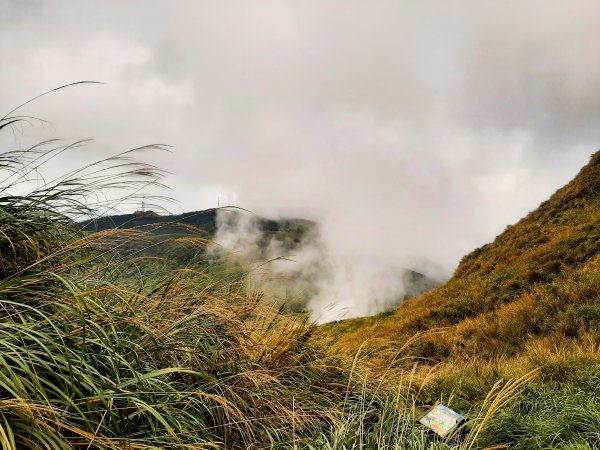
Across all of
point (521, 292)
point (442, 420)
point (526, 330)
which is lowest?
point (442, 420)

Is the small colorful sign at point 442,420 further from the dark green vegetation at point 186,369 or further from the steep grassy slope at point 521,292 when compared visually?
the steep grassy slope at point 521,292

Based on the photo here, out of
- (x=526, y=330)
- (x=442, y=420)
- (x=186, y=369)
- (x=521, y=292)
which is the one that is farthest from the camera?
(x=521, y=292)

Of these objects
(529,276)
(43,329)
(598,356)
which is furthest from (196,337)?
(529,276)

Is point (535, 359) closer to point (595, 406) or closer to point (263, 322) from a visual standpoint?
point (595, 406)

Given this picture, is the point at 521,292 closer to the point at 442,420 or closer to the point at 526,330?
the point at 526,330

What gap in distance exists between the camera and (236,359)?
3225mm

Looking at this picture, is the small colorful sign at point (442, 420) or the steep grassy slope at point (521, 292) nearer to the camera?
the small colorful sign at point (442, 420)

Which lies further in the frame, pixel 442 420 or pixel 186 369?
pixel 442 420

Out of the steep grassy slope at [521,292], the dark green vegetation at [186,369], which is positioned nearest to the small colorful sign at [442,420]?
the dark green vegetation at [186,369]

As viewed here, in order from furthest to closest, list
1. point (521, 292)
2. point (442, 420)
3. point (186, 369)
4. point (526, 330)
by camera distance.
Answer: point (521, 292) → point (526, 330) → point (442, 420) → point (186, 369)

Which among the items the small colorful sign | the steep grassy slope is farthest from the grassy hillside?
the small colorful sign

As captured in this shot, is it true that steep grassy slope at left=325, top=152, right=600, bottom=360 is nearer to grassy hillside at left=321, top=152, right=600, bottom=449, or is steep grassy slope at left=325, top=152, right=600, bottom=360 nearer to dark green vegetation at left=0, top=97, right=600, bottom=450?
grassy hillside at left=321, top=152, right=600, bottom=449

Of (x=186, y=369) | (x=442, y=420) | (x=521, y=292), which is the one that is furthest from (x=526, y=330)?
(x=186, y=369)

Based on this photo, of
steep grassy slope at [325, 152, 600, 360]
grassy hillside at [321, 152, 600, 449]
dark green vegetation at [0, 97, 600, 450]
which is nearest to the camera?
→ dark green vegetation at [0, 97, 600, 450]
